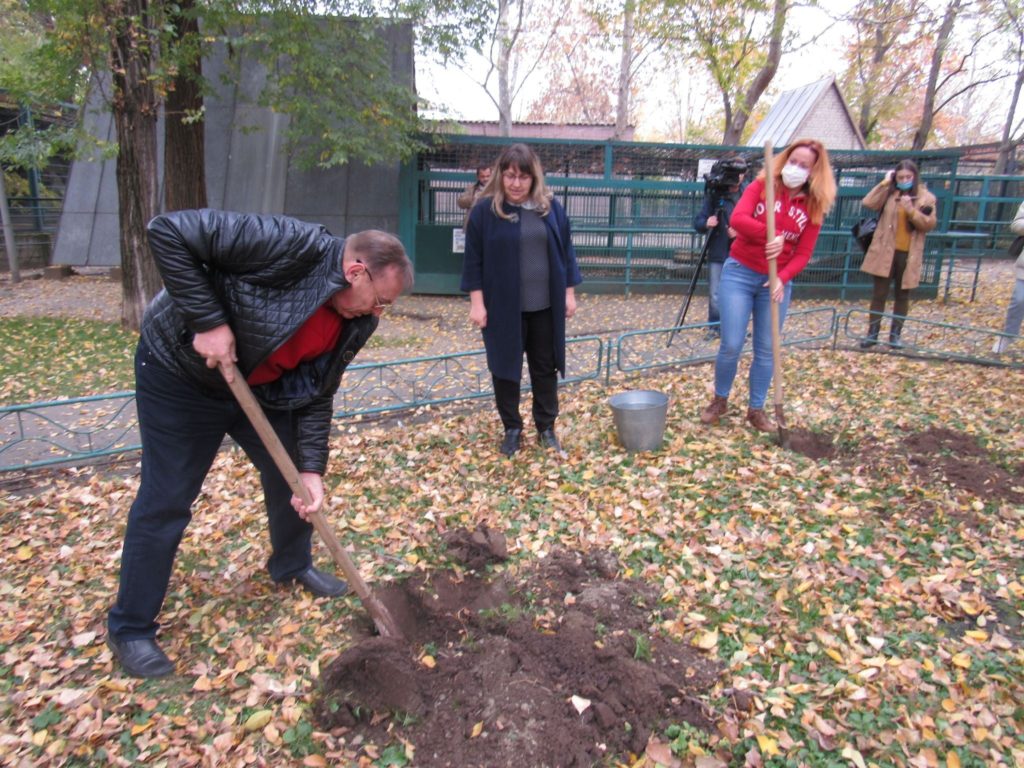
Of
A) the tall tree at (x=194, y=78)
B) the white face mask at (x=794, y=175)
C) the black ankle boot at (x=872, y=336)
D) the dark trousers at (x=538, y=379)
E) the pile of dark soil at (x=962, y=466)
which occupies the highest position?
the tall tree at (x=194, y=78)

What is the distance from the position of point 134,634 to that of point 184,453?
28.5 inches

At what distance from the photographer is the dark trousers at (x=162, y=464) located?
2494mm

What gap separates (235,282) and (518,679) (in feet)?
5.42

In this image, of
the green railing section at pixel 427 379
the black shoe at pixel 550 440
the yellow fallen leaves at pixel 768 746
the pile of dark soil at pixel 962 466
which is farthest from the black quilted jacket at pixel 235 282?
the pile of dark soil at pixel 962 466

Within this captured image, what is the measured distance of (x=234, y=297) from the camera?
2.34 meters

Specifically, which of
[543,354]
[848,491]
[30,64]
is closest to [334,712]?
[543,354]

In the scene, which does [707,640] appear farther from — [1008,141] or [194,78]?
[1008,141]

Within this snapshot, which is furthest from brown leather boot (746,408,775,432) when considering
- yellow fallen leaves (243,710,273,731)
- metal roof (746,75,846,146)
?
metal roof (746,75,846,146)

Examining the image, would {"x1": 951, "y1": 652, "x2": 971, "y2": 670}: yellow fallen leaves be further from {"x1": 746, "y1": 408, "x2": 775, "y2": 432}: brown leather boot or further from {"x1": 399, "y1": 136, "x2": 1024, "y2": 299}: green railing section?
{"x1": 399, "y1": 136, "x2": 1024, "y2": 299}: green railing section

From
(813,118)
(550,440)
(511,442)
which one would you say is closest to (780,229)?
(550,440)

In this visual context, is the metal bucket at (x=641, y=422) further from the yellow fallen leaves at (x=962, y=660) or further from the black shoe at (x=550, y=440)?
the yellow fallen leaves at (x=962, y=660)

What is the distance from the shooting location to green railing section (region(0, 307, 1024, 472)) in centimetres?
470

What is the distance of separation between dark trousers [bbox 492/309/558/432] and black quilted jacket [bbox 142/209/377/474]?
2.03 metres

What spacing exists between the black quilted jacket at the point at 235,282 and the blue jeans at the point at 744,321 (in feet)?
9.93
